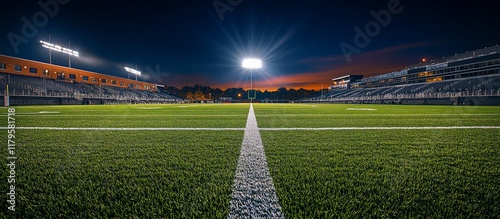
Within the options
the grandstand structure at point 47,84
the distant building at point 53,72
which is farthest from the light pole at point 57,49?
the grandstand structure at point 47,84

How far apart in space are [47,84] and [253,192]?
45041 millimetres

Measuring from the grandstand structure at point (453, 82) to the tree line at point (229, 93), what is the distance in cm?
4705

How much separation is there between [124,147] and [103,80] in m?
56.3

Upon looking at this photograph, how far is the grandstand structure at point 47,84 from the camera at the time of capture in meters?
26.2

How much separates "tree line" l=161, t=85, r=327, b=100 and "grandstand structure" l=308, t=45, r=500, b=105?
47.0m

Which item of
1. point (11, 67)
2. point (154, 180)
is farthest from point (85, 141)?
point (11, 67)

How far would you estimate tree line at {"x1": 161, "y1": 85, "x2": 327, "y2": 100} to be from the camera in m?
101

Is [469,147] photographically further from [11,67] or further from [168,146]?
[11,67]

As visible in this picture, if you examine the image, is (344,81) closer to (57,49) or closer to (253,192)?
(57,49)

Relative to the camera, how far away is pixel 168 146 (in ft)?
7.84

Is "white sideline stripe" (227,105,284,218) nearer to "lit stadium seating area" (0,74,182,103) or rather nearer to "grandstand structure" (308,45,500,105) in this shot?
"grandstand structure" (308,45,500,105)

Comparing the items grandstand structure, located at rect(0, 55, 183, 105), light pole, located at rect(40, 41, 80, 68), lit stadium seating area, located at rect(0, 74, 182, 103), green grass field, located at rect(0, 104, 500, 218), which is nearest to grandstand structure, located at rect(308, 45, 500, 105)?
green grass field, located at rect(0, 104, 500, 218)

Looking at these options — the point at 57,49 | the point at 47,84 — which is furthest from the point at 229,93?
the point at 47,84

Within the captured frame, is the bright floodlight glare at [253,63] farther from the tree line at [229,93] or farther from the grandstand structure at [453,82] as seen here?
the tree line at [229,93]
